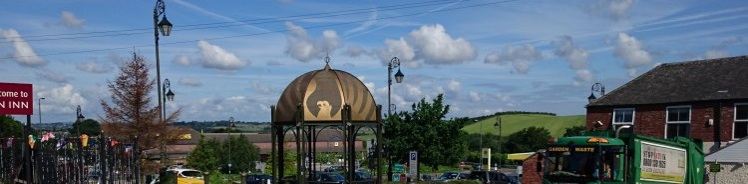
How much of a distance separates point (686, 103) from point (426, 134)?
39.2ft

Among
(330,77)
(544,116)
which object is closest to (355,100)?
(330,77)

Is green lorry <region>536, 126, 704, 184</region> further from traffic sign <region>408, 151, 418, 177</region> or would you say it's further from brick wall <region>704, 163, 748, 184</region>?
brick wall <region>704, 163, 748, 184</region>

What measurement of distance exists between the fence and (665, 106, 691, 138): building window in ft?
82.7

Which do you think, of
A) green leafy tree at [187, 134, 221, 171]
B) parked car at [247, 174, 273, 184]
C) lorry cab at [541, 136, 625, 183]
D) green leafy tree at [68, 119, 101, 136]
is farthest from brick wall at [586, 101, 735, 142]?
green leafy tree at [187, 134, 221, 171]

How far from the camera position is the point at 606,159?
18.7m

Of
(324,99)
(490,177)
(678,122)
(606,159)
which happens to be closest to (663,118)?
(678,122)

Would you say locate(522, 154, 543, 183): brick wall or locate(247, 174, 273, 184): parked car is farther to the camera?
locate(522, 154, 543, 183): brick wall

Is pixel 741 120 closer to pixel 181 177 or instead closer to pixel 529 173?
pixel 529 173

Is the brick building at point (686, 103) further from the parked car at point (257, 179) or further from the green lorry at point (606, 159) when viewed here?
the parked car at point (257, 179)

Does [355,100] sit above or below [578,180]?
above

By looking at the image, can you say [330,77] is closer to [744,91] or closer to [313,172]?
[313,172]

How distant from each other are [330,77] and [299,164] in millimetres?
2130

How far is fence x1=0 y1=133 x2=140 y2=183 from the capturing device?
53.2 ft

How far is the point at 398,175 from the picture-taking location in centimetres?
3728
